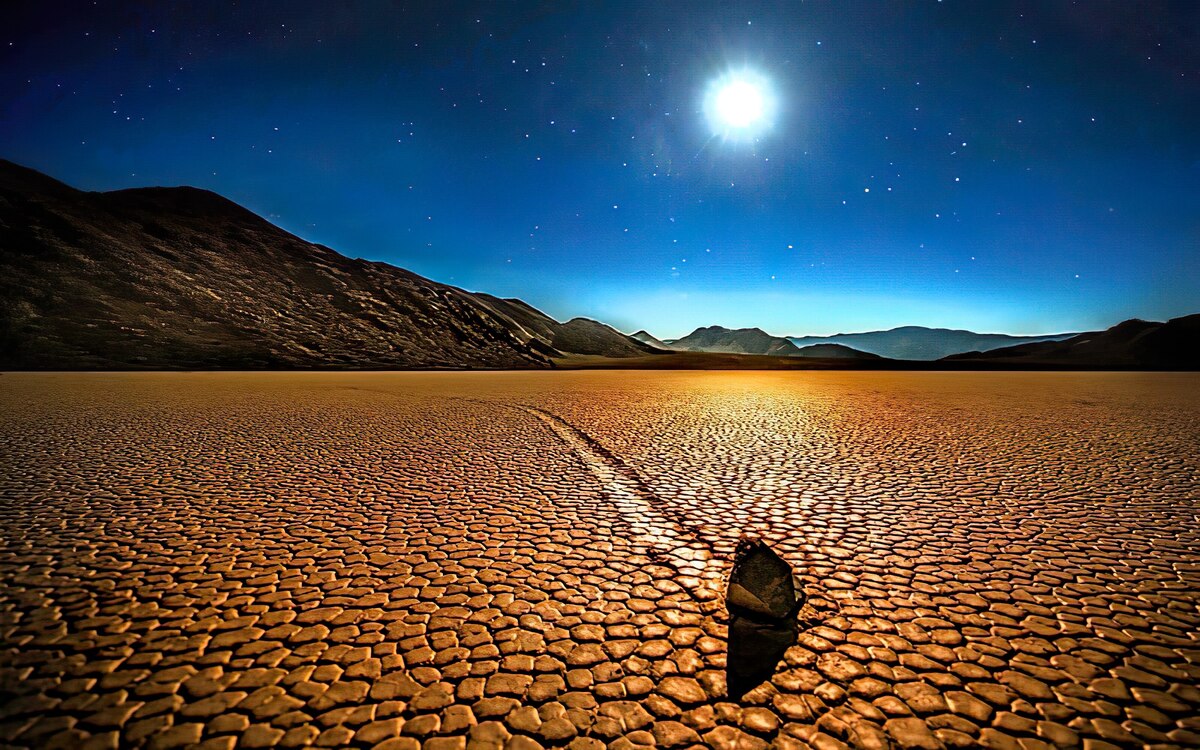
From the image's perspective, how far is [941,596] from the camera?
3217 millimetres

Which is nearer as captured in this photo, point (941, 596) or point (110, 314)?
point (941, 596)

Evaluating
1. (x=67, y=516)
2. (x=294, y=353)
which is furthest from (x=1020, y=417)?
(x=294, y=353)

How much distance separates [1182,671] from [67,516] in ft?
29.4

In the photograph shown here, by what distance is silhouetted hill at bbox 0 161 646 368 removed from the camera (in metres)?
43.3

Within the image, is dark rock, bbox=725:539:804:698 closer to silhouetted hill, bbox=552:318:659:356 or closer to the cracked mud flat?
the cracked mud flat

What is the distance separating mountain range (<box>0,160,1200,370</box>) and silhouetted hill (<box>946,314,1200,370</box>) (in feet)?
1.29

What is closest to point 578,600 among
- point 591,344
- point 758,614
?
point 758,614

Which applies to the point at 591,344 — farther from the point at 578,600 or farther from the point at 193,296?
the point at 578,600

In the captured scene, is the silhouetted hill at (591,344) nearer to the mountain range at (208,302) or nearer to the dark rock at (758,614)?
the mountain range at (208,302)

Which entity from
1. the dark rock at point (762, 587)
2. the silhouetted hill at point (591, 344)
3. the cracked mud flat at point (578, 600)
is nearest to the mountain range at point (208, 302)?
the cracked mud flat at point (578, 600)

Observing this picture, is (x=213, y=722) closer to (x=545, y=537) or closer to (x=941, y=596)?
(x=545, y=537)

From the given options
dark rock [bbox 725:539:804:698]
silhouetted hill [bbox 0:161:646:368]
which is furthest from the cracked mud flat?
silhouetted hill [bbox 0:161:646:368]

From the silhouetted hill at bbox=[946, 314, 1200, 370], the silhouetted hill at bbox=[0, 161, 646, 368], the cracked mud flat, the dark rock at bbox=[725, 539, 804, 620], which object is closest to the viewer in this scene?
the cracked mud flat

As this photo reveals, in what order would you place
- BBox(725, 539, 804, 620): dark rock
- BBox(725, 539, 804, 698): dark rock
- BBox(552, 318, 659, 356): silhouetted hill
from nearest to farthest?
BBox(725, 539, 804, 698): dark rock
BBox(725, 539, 804, 620): dark rock
BBox(552, 318, 659, 356): silhouetted hill
